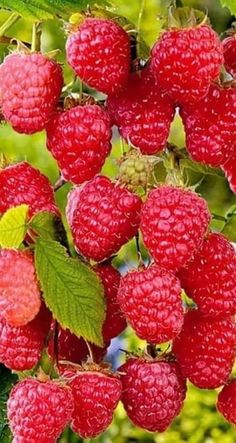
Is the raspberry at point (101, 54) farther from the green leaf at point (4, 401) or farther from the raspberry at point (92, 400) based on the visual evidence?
the green leaf at point (4, 401)

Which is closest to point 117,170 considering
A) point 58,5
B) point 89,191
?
point 89,191

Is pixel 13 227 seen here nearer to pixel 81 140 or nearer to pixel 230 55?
pixel 81 140

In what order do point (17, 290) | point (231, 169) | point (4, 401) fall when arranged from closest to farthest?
point (17, 290), point (231, 169), point (4, 401)

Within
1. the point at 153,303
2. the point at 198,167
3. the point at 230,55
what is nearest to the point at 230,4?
A: the point at 230,55

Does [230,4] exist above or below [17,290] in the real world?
above

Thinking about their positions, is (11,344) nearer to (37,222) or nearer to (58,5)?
(37,222)

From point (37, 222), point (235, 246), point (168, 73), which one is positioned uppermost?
point (168, 73)
